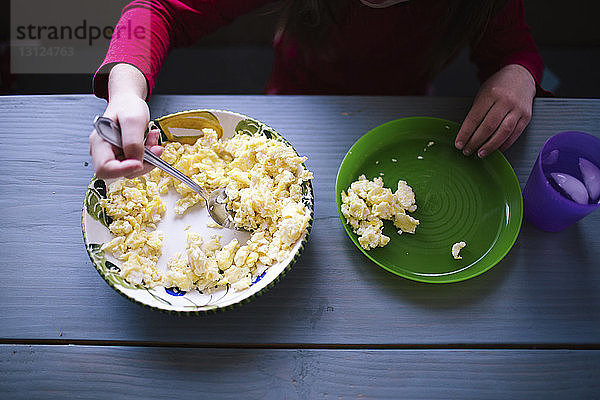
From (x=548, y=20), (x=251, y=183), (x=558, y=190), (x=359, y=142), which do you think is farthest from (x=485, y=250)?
(x=548, y=20)

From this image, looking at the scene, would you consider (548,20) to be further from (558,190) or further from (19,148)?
(19,148)

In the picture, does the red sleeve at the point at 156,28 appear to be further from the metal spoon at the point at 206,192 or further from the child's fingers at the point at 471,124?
the child's fingers at the point at 471,124

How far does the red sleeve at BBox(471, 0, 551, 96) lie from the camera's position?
100 centimetres

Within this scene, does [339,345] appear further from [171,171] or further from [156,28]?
[156,28]

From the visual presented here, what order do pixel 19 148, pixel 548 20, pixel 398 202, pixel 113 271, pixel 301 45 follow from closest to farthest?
pixel 113 271
pixel 398 202
pixel 19 148
pixel 301 45
pixel 548 20

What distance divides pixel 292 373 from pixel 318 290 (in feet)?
0.51

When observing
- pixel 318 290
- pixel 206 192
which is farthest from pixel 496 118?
pixel 206 192

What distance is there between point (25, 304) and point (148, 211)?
0.29 metres

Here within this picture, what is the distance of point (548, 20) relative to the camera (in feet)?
5.96

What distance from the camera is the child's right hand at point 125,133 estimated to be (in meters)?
0.72

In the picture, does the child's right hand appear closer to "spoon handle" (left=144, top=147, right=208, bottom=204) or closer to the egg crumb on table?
"spoon handle" (left=144, top=147, right=208, bottom=204)

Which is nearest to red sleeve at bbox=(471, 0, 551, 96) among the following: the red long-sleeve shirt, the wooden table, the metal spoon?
the red long-sleeve shirt

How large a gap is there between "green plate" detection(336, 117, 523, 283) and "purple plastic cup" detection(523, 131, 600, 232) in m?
0.03

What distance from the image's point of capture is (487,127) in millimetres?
908
